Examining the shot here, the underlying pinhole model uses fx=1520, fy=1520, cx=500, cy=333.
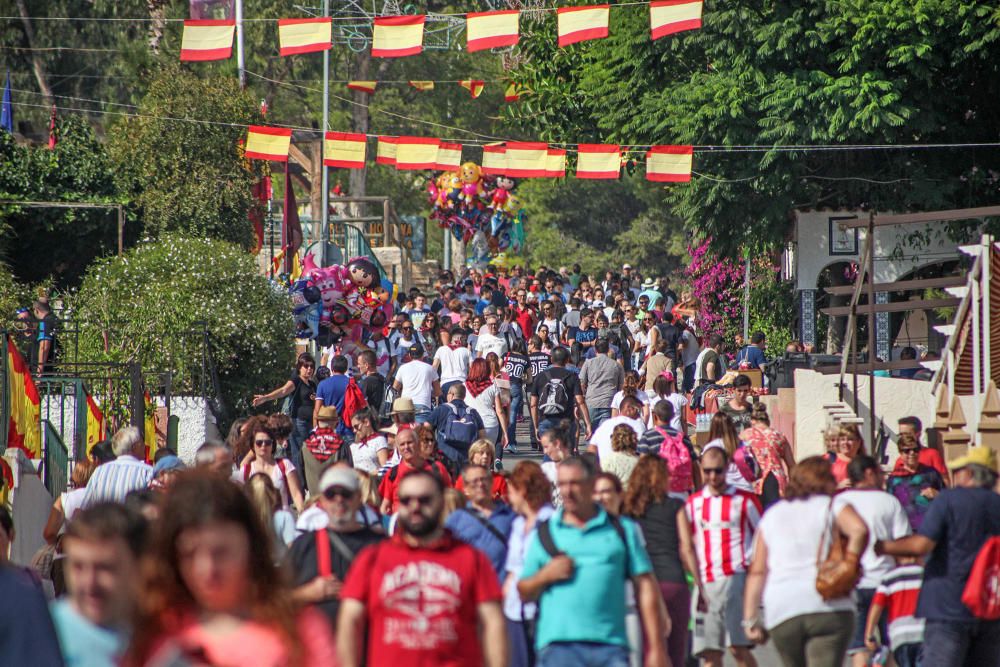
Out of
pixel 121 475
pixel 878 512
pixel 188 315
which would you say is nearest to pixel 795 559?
pixel 878 512

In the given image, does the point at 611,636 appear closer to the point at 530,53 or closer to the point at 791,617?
the point at 791,617

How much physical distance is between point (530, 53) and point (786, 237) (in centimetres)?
678

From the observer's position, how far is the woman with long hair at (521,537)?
722cm

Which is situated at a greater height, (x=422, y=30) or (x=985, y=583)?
(x=422, y=30)

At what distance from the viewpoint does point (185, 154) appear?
26.6 meters

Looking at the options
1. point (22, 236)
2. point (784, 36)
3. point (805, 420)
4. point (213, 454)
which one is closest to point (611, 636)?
point (213, 454)

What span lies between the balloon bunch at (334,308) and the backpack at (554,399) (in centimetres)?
466

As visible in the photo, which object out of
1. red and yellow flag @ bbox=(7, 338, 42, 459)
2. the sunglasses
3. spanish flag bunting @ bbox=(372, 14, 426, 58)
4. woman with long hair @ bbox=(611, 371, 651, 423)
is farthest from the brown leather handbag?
spanish flag bunting @ bbox=(372, 14, 426, 58)

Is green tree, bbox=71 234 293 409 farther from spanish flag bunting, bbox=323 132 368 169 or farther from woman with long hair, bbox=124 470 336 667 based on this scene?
woman with long hair, bbox=124 470 336 667

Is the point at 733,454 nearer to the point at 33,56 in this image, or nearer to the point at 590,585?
the point at 590,585

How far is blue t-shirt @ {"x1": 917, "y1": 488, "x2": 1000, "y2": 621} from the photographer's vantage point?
730 cm

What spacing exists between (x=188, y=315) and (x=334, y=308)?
279 cm

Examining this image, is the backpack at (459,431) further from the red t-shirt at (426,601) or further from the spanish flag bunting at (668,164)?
the red t-shirt at (426,601)

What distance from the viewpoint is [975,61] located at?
2080cm
